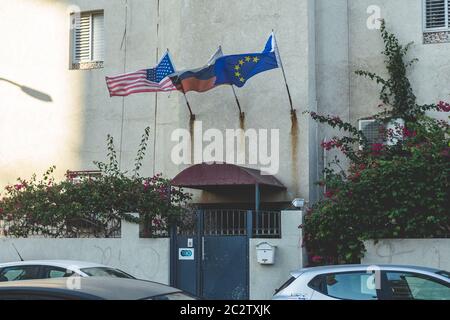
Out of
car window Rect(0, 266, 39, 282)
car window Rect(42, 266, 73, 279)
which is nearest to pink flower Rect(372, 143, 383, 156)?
car window Rect(42, 266, 73, 279)

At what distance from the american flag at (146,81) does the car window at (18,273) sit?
5.35m

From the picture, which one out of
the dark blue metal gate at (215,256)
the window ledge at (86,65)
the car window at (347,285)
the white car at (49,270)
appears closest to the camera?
the car window at (347,285)

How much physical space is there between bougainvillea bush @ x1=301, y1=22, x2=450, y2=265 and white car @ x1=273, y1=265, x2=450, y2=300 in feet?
11.0

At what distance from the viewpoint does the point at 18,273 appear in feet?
40.7

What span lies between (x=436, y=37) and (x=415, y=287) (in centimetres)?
Result: 915

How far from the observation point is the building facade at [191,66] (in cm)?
1673

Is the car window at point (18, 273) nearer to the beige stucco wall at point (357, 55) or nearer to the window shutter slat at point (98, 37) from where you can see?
the beige stucco wall at point (357, 55)

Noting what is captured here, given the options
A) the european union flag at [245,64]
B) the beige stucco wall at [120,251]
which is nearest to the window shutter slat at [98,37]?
the european union flag at [245,64]

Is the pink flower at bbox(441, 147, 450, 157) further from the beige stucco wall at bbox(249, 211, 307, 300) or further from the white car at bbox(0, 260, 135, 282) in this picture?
the white car at bbox(0, 260, 135, 282)

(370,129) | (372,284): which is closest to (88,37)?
(370,129)

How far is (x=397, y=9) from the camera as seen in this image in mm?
17266

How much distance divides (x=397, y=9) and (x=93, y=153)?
8536 millimetres
